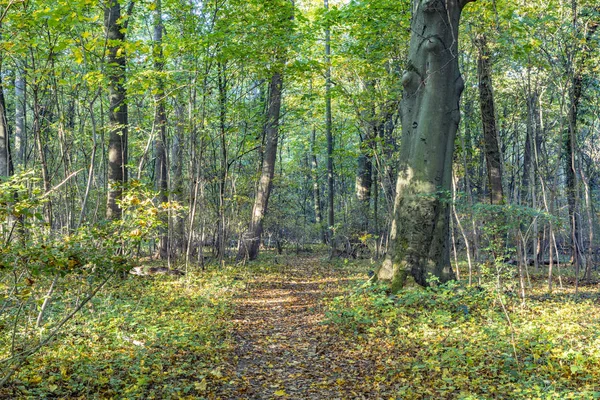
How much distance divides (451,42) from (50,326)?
7788 mm

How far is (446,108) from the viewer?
777 cm

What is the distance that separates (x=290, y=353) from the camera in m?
6.01

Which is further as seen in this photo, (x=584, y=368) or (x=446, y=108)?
(x=446, y=108)

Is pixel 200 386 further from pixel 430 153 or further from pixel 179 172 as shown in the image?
pixel 179 172

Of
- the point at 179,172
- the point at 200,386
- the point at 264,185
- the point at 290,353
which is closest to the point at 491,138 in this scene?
the point at 264,185

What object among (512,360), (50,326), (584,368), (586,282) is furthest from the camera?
(586,282)

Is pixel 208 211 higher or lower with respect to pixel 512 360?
higher

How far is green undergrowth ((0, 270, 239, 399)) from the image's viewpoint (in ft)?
13.3

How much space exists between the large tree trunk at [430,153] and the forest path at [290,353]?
6.44 feet

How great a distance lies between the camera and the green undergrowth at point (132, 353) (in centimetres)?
406

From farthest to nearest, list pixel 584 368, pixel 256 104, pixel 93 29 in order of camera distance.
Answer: pixel 256 104 → pixel 93 29 → pixel 584 368

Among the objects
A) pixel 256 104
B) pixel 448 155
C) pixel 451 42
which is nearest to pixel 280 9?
pixel 256 104

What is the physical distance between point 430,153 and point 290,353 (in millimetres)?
4282

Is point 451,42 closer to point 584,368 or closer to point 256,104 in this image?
point 584,368
